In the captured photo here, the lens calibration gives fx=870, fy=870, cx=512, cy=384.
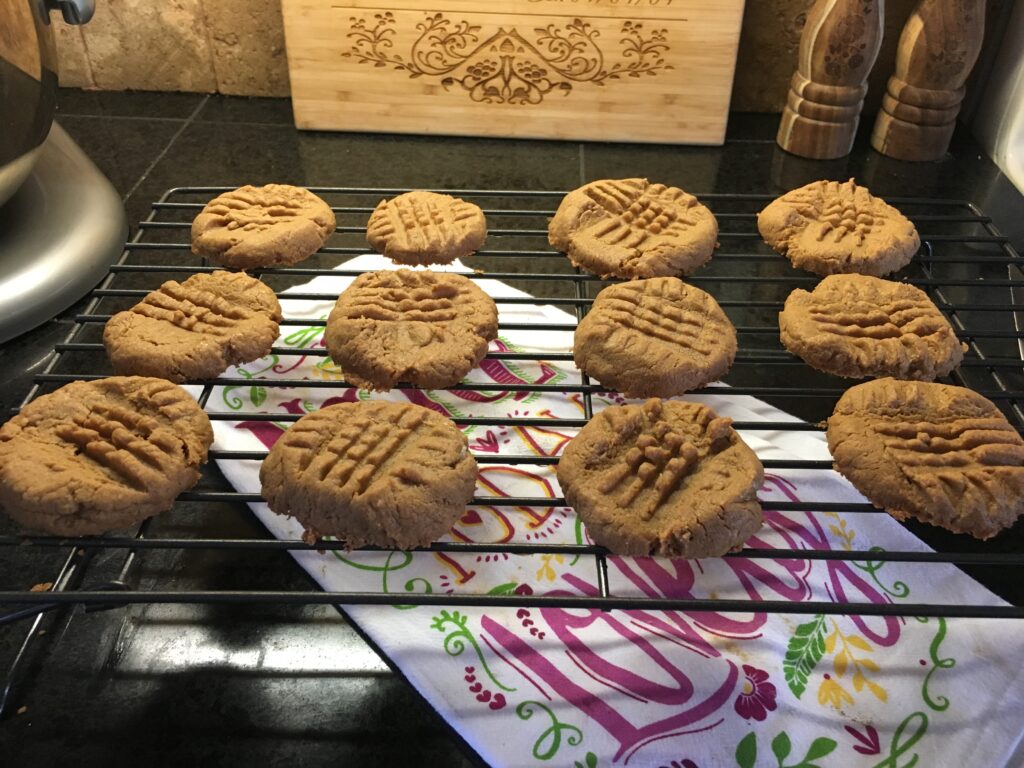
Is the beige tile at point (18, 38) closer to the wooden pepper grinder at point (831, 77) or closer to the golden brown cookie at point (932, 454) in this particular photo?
the golden brown cookie at point (932, 454)

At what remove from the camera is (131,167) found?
217 centimetres

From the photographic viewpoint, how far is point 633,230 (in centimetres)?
162

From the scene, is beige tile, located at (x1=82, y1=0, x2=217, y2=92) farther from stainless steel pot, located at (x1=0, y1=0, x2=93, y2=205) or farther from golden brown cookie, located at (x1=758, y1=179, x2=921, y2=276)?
golden brown cookie, located at (x1=758, y1=179, x2=921, y2=276)

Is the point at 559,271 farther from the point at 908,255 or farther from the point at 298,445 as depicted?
the point at 298,445

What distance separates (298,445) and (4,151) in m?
0.81

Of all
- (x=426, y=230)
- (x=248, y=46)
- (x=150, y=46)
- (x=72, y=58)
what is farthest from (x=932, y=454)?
(x=72, y=58)

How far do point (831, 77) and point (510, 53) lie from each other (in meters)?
0.75

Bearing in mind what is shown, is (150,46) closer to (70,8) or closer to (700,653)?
(70,8)

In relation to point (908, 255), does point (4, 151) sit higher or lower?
higher

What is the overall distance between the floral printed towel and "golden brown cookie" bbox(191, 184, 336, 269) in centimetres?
42

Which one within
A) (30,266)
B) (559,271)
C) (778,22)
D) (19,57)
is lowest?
(559,271)

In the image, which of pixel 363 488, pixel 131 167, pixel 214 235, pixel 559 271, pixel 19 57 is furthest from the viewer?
pixel 131 167

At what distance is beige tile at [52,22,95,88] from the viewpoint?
91.0 inches

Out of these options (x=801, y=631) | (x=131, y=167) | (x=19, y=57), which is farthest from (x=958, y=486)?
(x=131, y=167)
